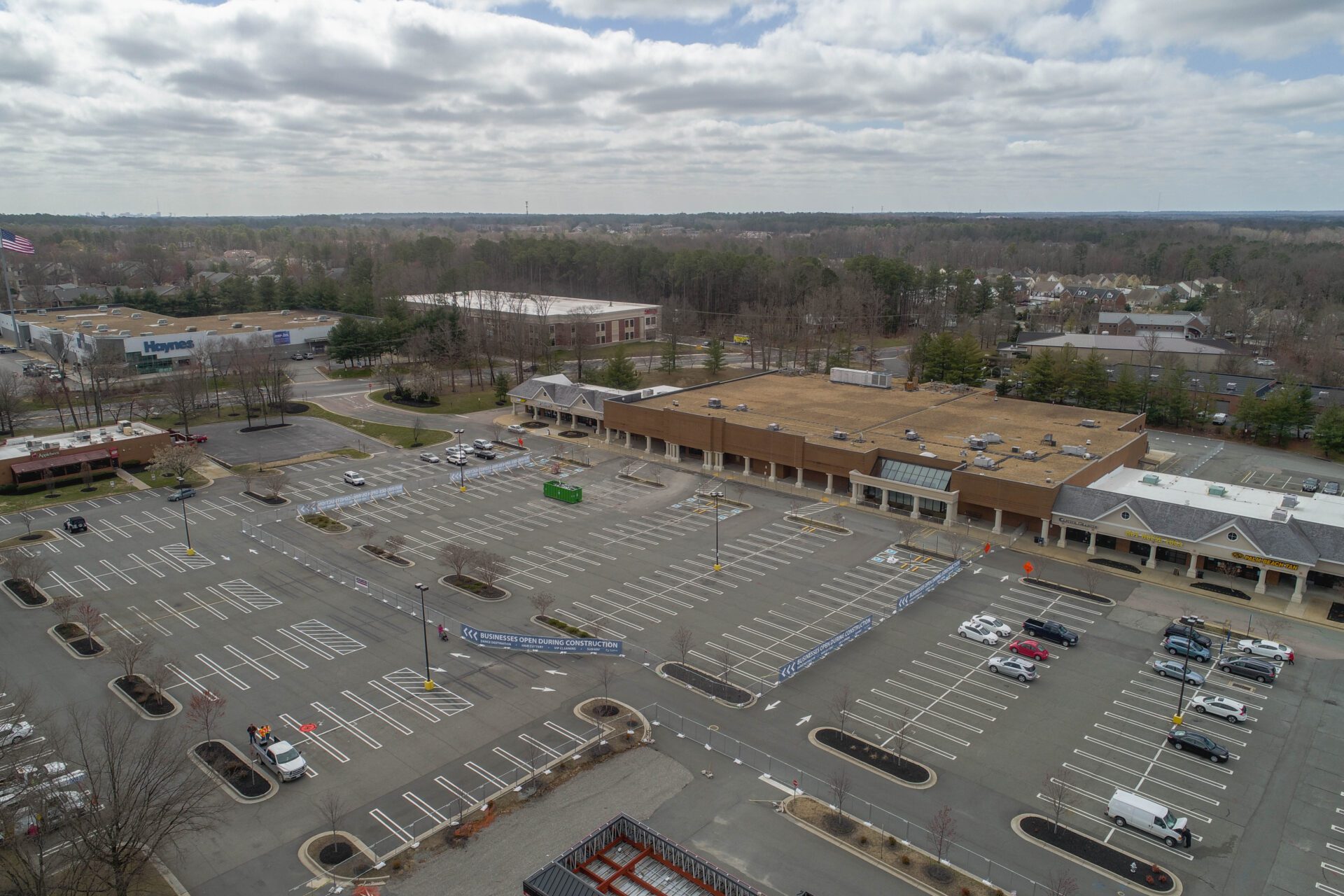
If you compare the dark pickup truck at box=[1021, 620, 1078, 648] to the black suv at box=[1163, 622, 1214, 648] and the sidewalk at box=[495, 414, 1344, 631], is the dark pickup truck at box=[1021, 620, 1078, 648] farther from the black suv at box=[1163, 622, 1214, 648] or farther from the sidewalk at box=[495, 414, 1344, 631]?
the sidewalk at box=[495, 414, 1344, 631]

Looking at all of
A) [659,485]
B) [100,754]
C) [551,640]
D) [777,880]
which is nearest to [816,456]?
[659,485]

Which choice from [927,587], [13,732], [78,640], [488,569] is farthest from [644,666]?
[78,640]

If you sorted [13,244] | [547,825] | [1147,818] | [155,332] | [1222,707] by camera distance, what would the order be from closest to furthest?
[1147,818]
[547,825]
[1222,707]
[13,244]
[155,332]

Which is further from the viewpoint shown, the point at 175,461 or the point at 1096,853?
the point at 175,461

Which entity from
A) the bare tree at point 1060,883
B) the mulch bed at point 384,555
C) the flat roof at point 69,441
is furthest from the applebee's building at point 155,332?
the bare tree at point 1060,883

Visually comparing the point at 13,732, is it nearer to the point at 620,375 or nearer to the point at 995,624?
the point at 995,624

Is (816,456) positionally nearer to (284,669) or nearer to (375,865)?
(284,669)

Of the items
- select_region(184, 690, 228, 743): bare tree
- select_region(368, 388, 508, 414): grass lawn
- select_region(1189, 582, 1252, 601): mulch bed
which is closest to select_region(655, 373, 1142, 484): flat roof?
select_region(1189, 582, 1252, 601): mulch bed
